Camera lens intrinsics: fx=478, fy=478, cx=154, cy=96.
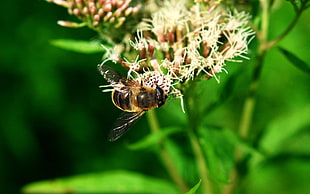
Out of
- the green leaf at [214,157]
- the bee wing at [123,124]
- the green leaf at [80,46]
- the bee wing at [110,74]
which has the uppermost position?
the green leaf at [80,46]

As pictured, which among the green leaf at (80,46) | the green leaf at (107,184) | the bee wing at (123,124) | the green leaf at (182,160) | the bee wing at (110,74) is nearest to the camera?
the bee wing at (123,124)

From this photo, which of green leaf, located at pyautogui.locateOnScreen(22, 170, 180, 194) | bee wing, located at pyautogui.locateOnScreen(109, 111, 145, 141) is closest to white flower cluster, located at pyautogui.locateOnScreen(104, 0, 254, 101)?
bee wing, located at pyautogui.locateOnScreen(109, 111, 145, 141)

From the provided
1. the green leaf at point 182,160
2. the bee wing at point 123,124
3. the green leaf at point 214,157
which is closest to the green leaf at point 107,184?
the green leaf at point 182,160

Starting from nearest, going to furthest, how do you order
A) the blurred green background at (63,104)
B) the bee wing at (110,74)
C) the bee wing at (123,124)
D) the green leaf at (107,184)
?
1. the bee wing at (123,124)
2. the bee wing at (110,74)
3. the green leaf at (107,184)
4. the blurred green background at (63,104)

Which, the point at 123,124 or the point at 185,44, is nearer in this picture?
the point at 123,124

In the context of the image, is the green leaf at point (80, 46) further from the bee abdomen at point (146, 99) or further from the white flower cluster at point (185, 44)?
the bee abdomen at point (146, 99)

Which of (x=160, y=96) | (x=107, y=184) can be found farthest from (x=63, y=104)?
(x=160, y=96)

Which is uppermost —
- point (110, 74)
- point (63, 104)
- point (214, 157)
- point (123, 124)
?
point (63, 104)

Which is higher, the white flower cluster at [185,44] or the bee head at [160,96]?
the white flower cluster at [185,44]

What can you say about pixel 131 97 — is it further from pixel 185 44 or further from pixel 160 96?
pixel 185 44
